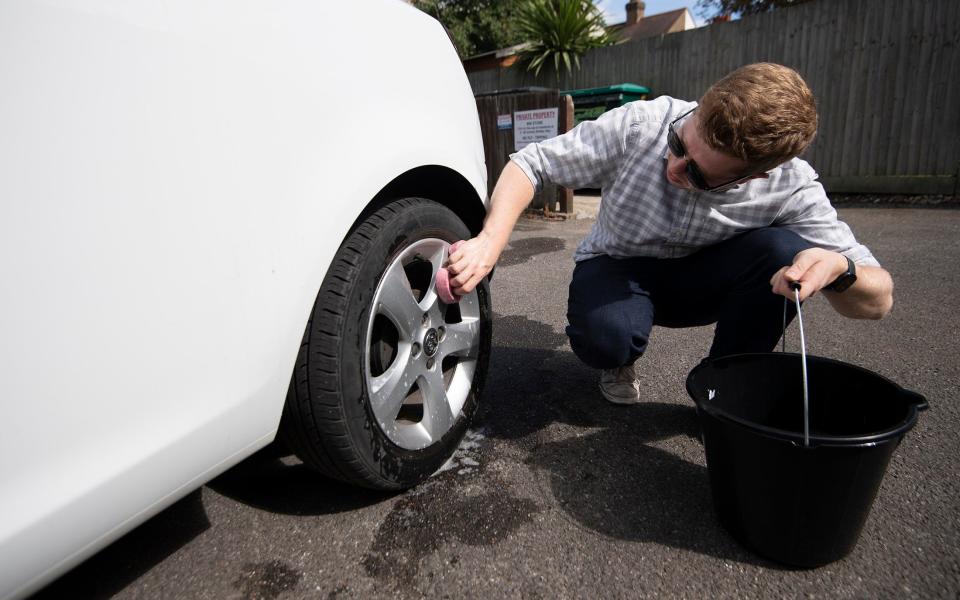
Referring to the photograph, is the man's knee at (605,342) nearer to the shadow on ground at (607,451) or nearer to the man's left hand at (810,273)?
the shadow on ground at (607,451)

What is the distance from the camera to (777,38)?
7.08 m

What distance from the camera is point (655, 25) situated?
23125 millimetres

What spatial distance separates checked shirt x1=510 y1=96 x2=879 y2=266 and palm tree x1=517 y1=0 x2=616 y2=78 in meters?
8.76

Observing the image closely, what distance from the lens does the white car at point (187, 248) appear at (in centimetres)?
76

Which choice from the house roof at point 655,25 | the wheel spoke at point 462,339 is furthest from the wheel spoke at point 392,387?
the house roof at point 655,25

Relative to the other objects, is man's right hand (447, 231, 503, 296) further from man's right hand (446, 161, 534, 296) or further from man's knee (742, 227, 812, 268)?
man's knee (742, 227, 812, 268)

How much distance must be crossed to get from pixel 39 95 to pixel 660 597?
4.60 feet

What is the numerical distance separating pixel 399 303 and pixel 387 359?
0.76 feet

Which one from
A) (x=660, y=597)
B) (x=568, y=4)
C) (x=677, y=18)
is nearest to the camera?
(x=660, y=597)

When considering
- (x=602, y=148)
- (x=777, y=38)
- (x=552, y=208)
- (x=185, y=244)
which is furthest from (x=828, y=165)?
(x=185, y=244)

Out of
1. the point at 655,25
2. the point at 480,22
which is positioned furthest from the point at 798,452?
the point at 655,25

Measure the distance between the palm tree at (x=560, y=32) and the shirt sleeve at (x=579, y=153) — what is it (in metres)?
8.75

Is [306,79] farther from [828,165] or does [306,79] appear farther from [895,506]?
[828,165]

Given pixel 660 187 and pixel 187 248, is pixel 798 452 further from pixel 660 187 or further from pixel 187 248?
pixel 187 248
